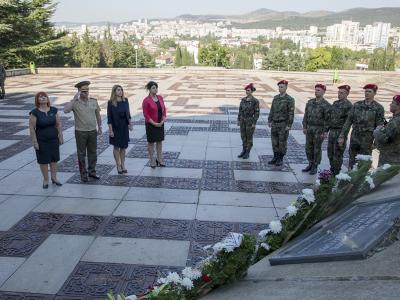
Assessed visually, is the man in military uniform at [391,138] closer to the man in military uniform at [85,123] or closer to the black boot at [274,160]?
the black boot at [274,160]

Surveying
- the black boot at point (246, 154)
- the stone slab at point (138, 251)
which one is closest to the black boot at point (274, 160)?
the black boot at point (246, 154)

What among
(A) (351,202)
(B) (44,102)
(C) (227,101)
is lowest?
(C) (227,101)

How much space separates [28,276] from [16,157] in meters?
5.06

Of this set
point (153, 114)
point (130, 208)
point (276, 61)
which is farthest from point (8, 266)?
point (276, 61)

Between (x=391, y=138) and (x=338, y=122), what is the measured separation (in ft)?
6.62

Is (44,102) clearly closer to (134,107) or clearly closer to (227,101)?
(134,107)

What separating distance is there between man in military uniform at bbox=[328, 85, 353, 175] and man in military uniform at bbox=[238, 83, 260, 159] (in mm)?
1746

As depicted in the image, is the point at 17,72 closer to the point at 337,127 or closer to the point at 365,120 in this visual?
the point at 337,127

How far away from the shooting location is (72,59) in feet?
150

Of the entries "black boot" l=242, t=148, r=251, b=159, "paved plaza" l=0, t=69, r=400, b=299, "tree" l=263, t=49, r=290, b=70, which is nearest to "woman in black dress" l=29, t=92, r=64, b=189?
"paved plaza" l=0, t=69, r=400, b=299

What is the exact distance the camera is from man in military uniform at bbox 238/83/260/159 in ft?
27.3

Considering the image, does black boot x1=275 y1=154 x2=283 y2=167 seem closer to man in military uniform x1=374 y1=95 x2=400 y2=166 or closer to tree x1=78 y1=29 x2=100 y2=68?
man in military uniform x1=374 y1=95 x2=400 y2=166

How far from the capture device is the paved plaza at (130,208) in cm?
424

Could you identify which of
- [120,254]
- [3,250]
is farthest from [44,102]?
[120,254]
